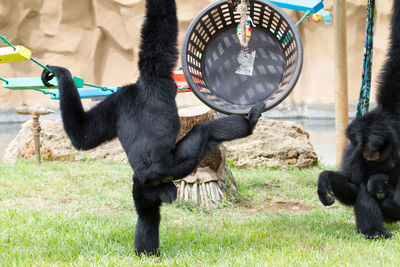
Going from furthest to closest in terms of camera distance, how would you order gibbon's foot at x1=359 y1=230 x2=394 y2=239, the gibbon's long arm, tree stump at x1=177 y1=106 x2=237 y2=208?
1. tree stump at x1=177 y1=106 x2=237 y2=208
2. gibbon's foot at x1=359 y1=230 x2=394 y2=239
3. the gibbon's long arm

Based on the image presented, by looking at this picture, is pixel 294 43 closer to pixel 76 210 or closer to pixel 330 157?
pixel 76 210

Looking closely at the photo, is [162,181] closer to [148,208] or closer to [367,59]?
[148,208]

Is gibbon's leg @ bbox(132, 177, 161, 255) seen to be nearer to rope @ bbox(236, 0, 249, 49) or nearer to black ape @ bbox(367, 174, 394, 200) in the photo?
rope @ bbox(236, 0, 249, 49)

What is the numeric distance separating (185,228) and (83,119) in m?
1.71

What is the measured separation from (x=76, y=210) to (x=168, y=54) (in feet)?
9.42

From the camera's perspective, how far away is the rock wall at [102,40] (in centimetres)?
1577

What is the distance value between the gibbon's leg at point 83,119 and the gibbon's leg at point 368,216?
7.91 ft

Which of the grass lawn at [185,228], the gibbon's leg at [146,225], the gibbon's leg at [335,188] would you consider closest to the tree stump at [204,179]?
the grass lawn at [185,228]

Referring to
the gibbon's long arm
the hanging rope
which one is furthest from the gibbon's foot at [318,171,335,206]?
the gibbon's long arm

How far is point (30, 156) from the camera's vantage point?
946 cm

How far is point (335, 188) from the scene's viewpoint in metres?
4.00

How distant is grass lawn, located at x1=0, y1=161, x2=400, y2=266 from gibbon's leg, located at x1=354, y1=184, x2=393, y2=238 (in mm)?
103

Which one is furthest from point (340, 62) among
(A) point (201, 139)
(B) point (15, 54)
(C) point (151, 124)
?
(B) point (15, 54)

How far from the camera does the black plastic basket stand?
380cm
